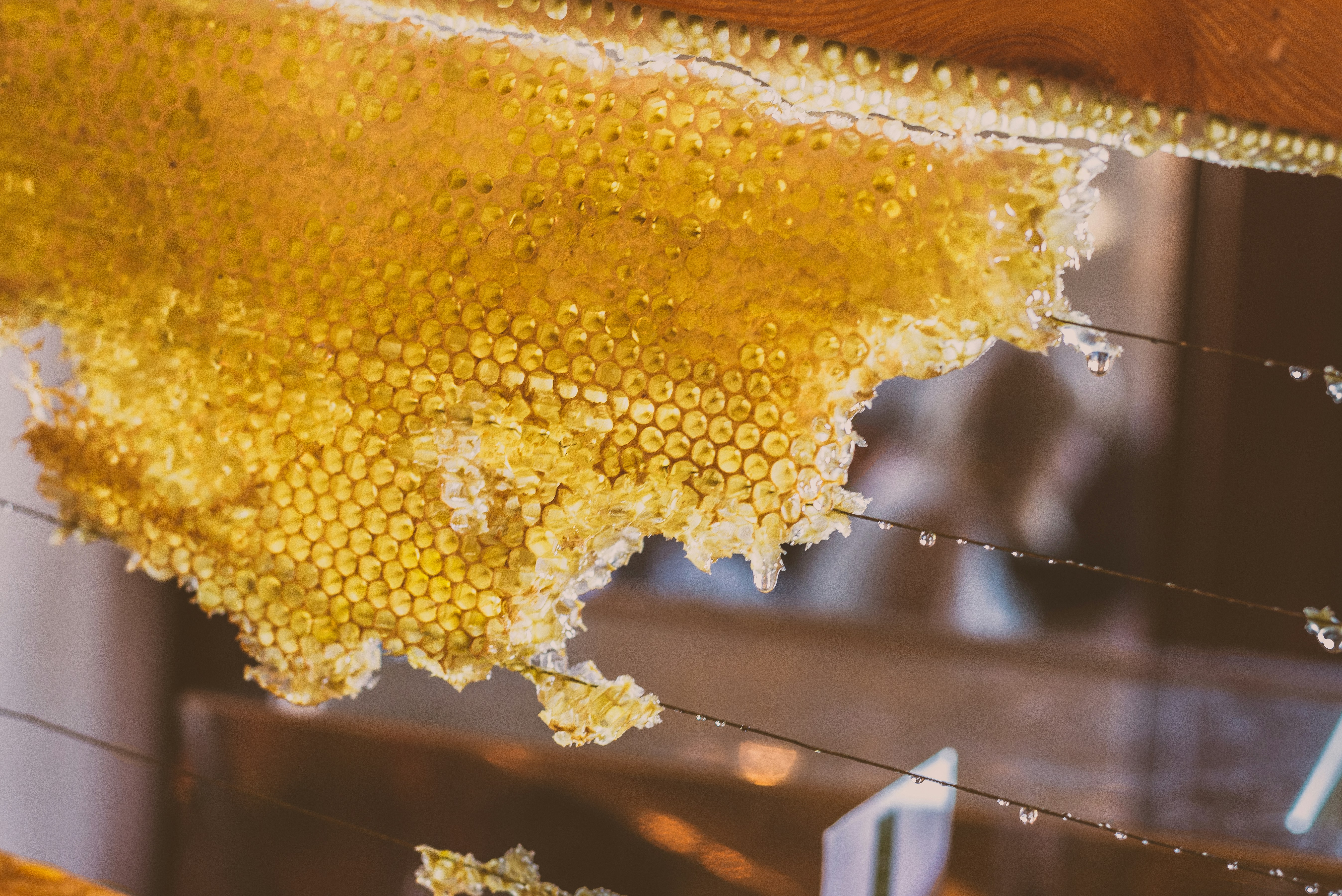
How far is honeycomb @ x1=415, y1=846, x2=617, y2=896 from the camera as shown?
1.62 feet

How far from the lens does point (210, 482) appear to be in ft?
1.70

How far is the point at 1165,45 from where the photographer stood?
35 centimetres

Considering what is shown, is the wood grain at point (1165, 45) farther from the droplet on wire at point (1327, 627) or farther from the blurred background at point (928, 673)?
the blurred background at point (928, 673)

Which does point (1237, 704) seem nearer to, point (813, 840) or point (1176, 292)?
point (813, 840)

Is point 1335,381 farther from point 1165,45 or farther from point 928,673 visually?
point 928,673

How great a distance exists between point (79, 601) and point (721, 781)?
3.08 feet

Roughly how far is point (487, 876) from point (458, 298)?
0.94ft

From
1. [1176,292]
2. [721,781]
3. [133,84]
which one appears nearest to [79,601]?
[721,781]

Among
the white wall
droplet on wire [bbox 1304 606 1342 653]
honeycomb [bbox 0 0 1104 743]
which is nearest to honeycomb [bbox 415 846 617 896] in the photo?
honeycomb [bbox 0 0 1104 743]

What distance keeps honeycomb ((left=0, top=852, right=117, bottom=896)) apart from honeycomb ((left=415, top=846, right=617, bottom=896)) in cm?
17

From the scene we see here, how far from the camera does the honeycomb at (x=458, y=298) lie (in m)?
0.40

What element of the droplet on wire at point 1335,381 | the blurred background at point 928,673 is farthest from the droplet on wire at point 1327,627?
the blurred background at point 928,673

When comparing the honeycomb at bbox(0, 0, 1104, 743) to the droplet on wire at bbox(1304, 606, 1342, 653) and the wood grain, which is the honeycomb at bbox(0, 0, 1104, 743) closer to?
the wood grain

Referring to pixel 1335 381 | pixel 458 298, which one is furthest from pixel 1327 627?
pixel 458 298
